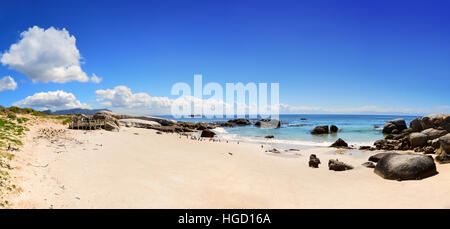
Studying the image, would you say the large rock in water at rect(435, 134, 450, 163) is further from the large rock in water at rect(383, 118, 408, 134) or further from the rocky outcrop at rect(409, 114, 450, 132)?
the large rock in water at rect(383, 118, 408, 134)

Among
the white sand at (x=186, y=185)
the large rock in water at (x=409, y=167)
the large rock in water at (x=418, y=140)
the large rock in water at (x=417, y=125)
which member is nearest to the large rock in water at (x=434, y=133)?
the large rock in water at (x=418, y=140)

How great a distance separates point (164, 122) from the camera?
54.4 metres

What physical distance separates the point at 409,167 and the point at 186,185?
438 inches

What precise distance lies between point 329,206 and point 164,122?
50.0 meters

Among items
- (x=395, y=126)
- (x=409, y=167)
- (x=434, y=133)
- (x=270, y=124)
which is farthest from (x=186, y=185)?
(x=270, y=124)

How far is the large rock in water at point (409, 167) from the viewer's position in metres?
10.3

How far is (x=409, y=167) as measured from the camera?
10.5 m

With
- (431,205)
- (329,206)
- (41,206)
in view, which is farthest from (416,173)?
(41,206)

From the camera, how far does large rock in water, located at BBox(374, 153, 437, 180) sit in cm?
1032

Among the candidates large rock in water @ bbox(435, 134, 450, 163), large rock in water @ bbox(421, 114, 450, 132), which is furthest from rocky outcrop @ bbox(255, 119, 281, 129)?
large rock in water @ bbox(435, 134, 450, 163)

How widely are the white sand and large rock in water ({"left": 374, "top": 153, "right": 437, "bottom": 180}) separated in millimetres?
476

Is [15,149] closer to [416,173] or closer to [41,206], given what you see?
[41,206]

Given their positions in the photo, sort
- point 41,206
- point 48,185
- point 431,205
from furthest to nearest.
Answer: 1. point 48,185
2. point 431,205
3. point 41,206
